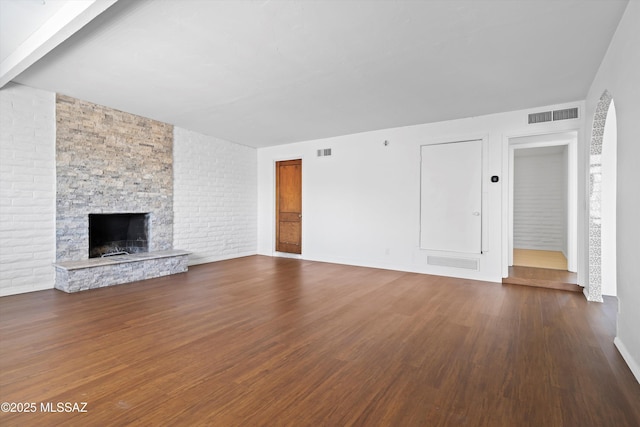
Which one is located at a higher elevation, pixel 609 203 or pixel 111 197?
pixel 111 197

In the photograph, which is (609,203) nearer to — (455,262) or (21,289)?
(455,262)

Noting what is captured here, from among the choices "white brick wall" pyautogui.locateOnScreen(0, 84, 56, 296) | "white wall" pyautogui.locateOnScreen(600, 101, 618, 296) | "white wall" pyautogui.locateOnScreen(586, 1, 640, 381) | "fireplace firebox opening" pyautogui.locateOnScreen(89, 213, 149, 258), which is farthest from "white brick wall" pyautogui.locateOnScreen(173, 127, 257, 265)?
"white wall" pyautogui.locateOnScreen(600, 101, 618, 296)

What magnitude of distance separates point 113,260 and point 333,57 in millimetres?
4192

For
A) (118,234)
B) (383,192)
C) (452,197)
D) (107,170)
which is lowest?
(118,234)

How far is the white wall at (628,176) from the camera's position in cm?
213

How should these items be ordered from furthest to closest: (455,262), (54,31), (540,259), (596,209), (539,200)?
1. (539,200)
2. (540,259)
3. (455,262)
4. (596,209)
5. (54,31)

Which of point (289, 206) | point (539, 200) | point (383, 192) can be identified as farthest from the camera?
point (539, 200)

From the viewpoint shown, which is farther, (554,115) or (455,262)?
(455,262)

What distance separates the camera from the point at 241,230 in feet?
24.1

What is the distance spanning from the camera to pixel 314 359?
7.63 feet

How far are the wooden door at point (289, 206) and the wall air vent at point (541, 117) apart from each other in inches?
176

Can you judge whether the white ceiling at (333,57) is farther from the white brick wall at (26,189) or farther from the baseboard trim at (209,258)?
the baseboard trim at (209,258)

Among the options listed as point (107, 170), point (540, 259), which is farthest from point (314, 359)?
point (540, 259)

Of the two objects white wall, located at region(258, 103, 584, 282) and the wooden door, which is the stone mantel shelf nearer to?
the wooden door
